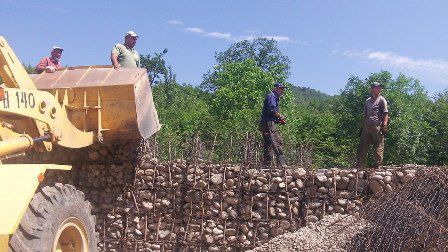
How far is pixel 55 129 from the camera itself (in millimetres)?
6539

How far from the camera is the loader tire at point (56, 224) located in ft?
13.5

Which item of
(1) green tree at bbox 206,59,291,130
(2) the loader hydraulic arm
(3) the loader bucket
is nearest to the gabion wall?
(3) the loader bucket

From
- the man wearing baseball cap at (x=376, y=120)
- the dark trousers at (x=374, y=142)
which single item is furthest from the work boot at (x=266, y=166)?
the man wearing baseball cap at (x=376, y=120)

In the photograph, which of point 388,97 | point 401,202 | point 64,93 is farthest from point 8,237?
point 388,97

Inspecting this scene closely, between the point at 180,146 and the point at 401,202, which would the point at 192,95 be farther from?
the point at 401,202

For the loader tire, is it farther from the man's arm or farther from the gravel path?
the man's arm

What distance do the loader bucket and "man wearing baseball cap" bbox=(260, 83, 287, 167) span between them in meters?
2.33

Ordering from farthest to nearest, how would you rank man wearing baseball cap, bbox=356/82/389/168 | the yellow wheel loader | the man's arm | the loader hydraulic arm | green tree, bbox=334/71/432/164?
green tree, bbox=334/71/432/164, man wearing baseball cap, bbox=356/82/389/168, the man's arm, the loader hydraulic arm, the yellow wheel loader

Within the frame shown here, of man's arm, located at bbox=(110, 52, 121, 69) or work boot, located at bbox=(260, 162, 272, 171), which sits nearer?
man's arm, located at bbox=(110, 52, 121, 69)

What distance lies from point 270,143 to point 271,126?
32 centimetres

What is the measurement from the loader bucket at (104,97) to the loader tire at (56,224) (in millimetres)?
2786

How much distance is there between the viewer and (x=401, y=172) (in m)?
8.54

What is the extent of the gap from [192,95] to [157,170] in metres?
35.5

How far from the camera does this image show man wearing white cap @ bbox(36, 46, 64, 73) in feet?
27.4
